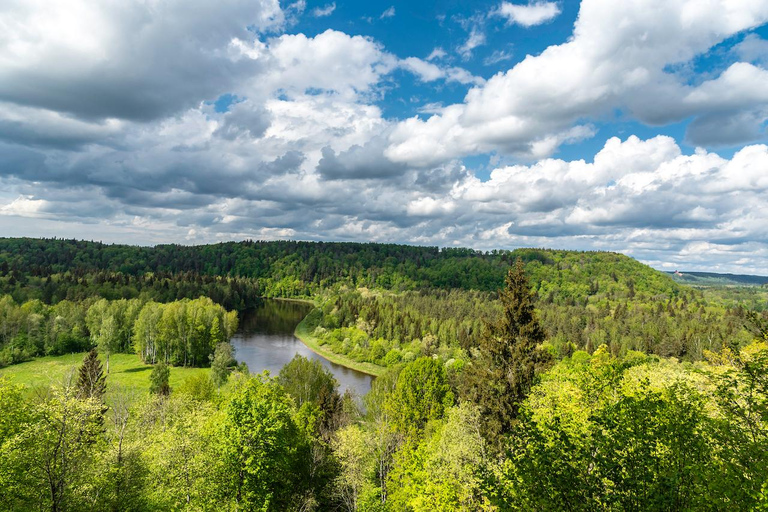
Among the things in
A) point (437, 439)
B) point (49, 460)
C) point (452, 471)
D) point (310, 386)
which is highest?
point (49, 460)

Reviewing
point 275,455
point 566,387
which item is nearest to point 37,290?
point 275,455

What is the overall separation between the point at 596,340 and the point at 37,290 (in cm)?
17054

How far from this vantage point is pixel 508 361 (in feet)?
81.0

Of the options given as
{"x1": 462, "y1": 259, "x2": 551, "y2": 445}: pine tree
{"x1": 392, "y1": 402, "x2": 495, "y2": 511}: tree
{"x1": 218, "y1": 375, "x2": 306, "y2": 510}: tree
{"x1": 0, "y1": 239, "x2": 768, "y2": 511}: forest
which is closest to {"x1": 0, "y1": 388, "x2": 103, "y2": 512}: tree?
{"x1": 0, "y1": 239, "x2": 768, "y2": 511}: forest

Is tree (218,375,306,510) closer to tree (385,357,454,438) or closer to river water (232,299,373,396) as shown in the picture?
tree (385,357,454,438)

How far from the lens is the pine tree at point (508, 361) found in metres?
24.0

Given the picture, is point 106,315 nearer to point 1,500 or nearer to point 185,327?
point 185,327

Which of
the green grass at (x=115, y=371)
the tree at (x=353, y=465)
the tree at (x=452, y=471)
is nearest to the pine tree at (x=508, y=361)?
the tree at (x=452, y=471)

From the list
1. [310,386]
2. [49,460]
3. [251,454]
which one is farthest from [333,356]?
[49,460]

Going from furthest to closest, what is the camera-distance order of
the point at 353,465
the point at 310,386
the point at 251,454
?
the point at 310,386 < the point at 353,465 < the point at 251,454

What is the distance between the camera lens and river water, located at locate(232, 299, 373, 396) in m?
84.2

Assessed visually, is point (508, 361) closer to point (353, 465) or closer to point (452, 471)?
point (452, 471)

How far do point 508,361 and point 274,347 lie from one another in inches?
3759

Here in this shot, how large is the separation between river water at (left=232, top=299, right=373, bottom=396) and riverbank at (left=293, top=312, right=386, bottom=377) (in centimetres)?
164
